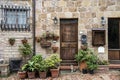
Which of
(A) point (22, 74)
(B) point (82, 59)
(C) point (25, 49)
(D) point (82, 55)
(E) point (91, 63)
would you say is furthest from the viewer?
(C) point (25, 49)

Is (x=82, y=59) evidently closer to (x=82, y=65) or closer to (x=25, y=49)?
(x=82, y=65)

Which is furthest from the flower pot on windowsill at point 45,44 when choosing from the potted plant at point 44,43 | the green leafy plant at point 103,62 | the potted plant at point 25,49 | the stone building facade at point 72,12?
the green leafy plant at point 103,62

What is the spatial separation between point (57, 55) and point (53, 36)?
86cm

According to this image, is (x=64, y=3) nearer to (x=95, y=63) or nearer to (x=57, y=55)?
(x=57, y=55)

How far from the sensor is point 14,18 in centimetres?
886

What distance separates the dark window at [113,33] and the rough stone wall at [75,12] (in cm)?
35

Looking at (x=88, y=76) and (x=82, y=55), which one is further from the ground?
(x=82, y=55)

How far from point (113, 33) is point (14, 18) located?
4557mm

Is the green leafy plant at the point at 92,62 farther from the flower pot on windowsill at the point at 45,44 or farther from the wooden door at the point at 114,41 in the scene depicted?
the flower pot on windowsill at the point at 45,44

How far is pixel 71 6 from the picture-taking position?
8.93 metres

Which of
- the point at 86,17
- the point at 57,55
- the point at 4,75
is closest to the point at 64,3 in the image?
the point at 86,17

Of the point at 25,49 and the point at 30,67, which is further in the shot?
the point at 25,49

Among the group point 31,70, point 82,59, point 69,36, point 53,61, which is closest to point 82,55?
point 82,59

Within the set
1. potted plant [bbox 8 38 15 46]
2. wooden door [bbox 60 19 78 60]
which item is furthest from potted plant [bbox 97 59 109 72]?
potted plant [bbox 8 38 15 46]
